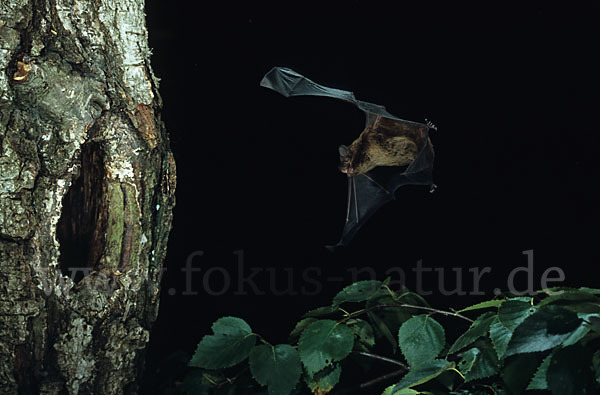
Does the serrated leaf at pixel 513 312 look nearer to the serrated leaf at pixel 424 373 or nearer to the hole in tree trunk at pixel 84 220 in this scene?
the serrated leaf at pixel 424 373

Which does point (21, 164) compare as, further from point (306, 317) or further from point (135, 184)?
point (306, 317)

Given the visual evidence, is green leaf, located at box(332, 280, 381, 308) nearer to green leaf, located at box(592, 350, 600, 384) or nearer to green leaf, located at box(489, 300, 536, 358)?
green leaf, located at box(489, 300, 536, 358)

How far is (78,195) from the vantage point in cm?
153

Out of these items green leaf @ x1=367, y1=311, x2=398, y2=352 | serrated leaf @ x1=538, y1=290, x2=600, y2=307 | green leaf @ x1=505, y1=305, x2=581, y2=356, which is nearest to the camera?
green leaf @ x1=505, y1=305, x2=581, y2=356

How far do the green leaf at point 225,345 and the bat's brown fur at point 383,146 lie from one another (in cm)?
66

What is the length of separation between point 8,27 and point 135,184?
43cm

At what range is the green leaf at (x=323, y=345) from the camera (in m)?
1.37

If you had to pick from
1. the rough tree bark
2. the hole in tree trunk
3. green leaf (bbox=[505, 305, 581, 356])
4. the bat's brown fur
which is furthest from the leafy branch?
the bat's brown fur

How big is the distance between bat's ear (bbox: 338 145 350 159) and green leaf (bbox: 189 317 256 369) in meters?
0.65

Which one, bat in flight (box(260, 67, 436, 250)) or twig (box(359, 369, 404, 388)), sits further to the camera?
bat in flight (box(260, 67, 436, 250))

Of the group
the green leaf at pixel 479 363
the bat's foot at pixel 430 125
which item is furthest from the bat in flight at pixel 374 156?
the green leaf at pixel 479 363

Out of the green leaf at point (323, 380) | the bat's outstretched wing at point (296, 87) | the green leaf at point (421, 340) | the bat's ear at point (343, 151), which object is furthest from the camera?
the bat's ear at point (343, 151)

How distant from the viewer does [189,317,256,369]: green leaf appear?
140cm

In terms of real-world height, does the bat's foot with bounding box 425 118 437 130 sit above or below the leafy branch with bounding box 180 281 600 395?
above
